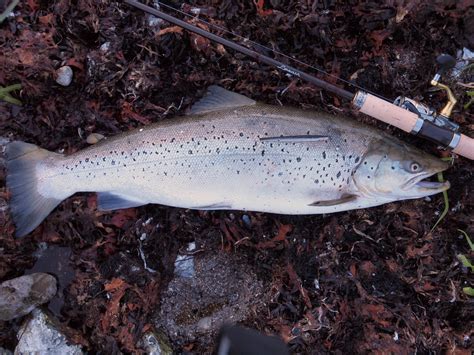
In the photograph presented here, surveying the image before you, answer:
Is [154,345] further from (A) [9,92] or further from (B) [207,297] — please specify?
(A) [9,92]

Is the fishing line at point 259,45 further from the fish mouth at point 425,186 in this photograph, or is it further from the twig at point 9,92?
the twig at point 9,92

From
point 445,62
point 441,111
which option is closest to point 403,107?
point 441,111

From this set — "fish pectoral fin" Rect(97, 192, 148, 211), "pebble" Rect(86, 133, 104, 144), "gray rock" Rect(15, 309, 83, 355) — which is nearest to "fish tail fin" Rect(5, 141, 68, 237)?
"pebble" Rect(86, 133, 104, 144)

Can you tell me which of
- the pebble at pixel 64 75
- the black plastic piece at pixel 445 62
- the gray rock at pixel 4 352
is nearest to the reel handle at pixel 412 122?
the black plastic piece at pixel 445 62

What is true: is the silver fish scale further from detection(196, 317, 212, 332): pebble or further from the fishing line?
detection(196, 317, 212, 332): pebble

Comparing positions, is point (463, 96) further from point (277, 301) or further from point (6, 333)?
point (6, 333)

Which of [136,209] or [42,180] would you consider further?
[136,209]

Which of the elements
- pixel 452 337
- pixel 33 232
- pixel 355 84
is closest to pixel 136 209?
pixel 33 232
